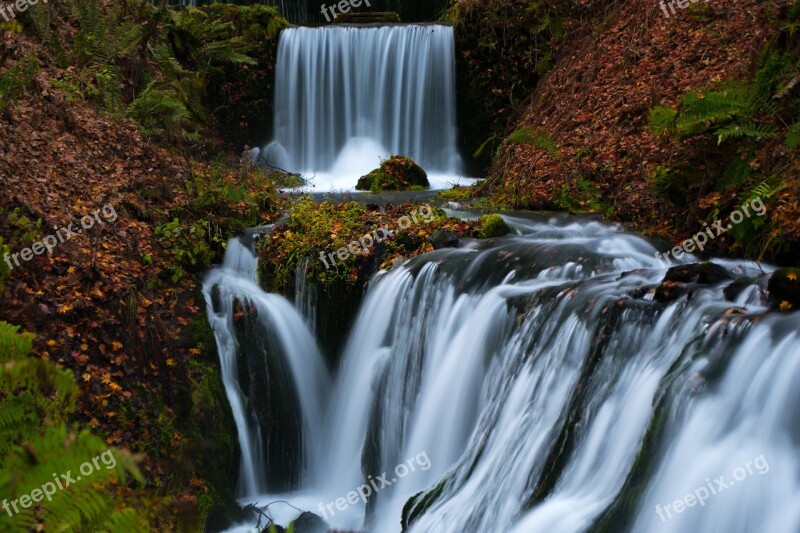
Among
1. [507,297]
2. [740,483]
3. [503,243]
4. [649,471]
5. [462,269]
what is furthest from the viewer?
[503,243]

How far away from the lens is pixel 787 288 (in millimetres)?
5484

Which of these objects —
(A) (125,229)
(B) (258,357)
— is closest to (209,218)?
(A) (125,229)

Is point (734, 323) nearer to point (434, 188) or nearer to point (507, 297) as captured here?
point (507, 297)

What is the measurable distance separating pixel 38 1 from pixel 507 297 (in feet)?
30.1

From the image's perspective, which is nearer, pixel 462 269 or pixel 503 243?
pixel 462 269

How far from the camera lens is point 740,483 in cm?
434

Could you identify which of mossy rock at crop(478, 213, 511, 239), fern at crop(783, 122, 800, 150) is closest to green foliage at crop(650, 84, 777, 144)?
fern at crop(783, 122, 800, 150)

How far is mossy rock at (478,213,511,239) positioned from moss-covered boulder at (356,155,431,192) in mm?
4524

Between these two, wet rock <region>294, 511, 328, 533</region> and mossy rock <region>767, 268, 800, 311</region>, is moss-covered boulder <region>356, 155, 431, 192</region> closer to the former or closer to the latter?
wet rock <region>294, 511, 328, 533</region>

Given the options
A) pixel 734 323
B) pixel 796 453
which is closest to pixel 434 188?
pixel 734 323

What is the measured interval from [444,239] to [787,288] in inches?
176

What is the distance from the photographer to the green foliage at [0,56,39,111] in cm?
929

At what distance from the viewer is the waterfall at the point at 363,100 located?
1662 centimetres

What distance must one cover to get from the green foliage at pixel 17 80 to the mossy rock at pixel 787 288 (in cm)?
815
